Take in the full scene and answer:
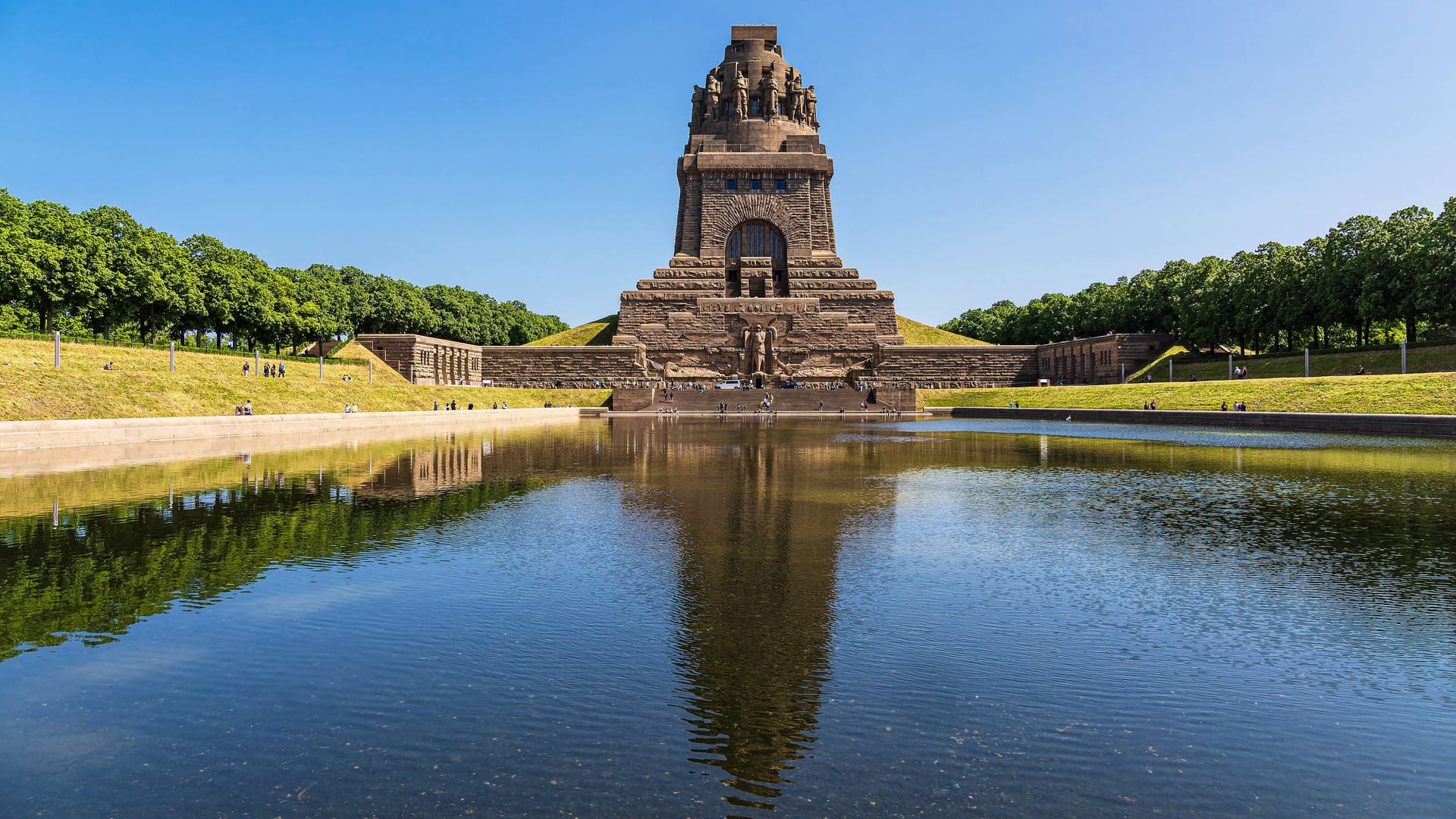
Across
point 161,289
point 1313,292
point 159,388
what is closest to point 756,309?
point 1313,292

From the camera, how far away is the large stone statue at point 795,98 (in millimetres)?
86125

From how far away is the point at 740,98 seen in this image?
83.1 meters

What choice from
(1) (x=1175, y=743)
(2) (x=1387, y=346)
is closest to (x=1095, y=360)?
(2) (x=1387, y=346)

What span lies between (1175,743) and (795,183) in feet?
263

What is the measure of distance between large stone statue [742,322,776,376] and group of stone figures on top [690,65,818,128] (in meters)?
24.9

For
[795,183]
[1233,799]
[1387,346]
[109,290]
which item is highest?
[795,183]

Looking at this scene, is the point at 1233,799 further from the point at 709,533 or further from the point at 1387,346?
the point at 1387,346

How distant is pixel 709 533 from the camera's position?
10.9 metres

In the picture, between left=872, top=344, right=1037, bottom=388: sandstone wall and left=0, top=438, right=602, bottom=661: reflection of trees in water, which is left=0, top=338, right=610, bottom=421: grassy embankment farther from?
left=872, top=344, right=1037, bottom=388: sandstone wall

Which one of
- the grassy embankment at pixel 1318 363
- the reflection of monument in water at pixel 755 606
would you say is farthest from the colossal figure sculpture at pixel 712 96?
the reflection of monument in water at pixel 755 606

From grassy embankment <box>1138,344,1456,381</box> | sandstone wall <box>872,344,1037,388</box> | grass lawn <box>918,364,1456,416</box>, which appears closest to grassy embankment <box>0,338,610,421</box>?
sandstone wall <box>872,344,1037,388</box>

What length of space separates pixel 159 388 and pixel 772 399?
119ft

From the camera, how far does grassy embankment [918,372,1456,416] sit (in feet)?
114

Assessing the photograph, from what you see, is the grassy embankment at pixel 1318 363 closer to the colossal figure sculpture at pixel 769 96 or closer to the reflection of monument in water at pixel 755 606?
the colossal figure sculpture at pixel 769 96
